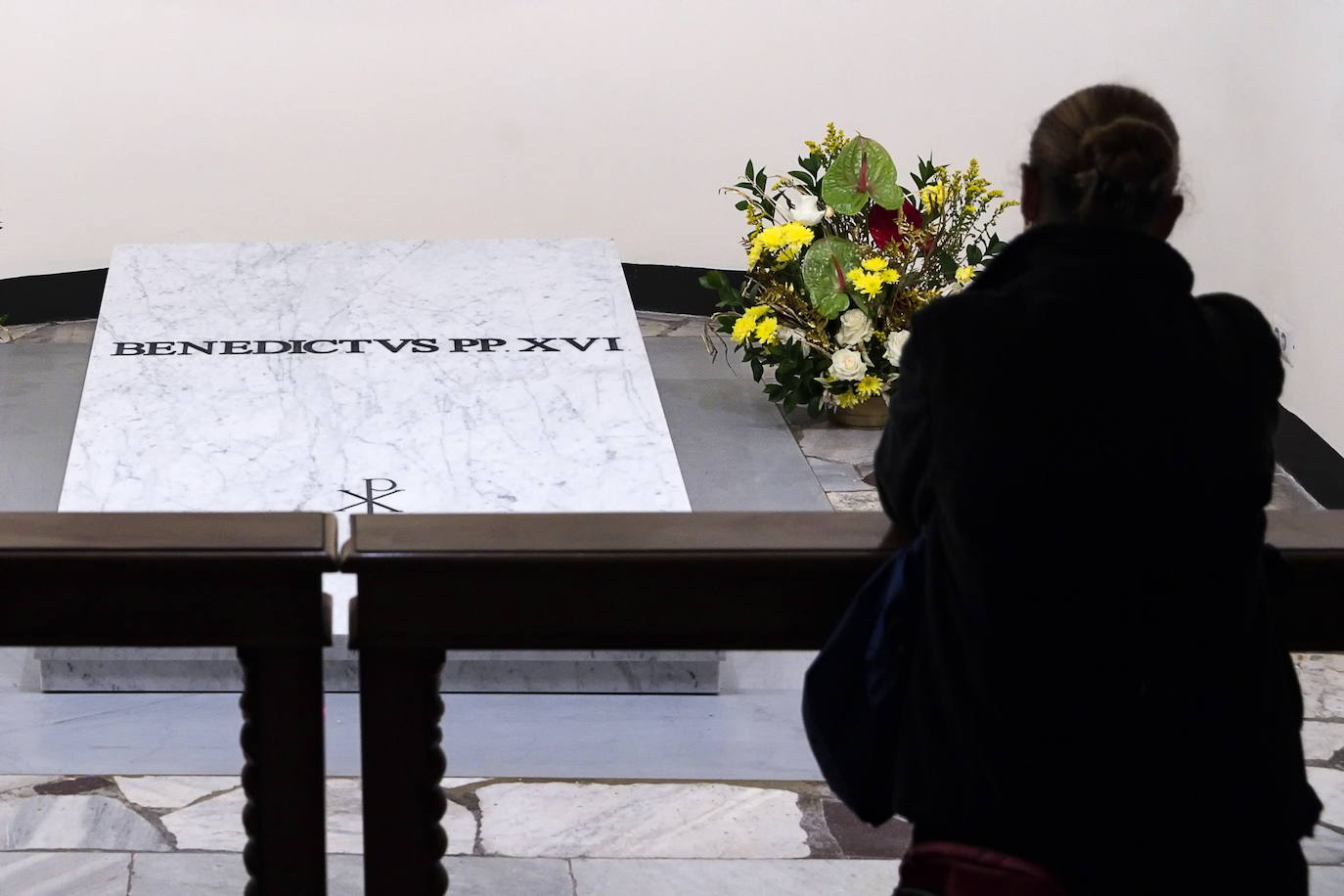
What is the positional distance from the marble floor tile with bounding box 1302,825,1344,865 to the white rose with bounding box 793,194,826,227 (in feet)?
9.52


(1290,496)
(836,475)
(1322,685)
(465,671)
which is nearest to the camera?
(465,671)

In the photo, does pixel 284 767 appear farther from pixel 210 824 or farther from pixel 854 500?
pixel 854 500

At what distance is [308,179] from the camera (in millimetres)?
7109

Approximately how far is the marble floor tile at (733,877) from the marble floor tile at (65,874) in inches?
25.6

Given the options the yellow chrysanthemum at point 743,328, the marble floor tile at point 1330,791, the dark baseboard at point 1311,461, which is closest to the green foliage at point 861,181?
the yellow chrysanthemum at point 743,328

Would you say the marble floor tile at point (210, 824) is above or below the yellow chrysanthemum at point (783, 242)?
below

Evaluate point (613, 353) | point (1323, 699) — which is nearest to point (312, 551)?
point (1323, 699)

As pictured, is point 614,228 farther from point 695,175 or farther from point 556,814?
point 556,814

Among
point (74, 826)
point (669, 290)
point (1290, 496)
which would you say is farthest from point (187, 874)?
point (669, 290)

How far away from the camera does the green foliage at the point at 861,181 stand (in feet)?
16.7

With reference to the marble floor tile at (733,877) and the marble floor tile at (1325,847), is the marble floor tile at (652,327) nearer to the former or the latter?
the marble floor tile at (1325,847)

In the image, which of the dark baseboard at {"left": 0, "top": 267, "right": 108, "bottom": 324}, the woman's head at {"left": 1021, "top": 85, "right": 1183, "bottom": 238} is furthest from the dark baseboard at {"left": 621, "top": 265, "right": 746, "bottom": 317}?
the woman's head at {"left": 1021, "top": 85, "right": 1183, "bottom": 238}

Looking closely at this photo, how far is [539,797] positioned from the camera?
2.75 meters

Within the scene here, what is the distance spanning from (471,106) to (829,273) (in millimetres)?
2630
